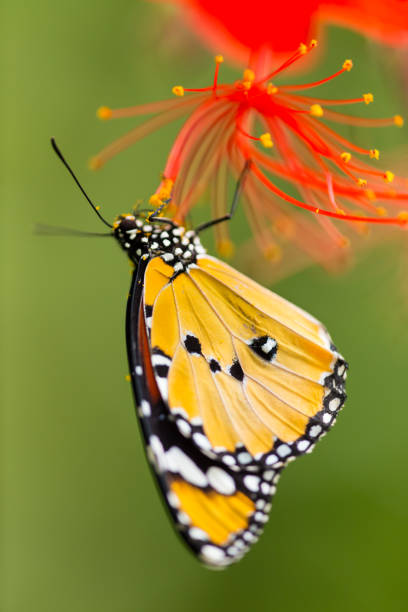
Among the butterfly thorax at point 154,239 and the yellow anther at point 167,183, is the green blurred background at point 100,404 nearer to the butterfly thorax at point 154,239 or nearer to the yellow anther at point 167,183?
the butterfly thorax at point 154,239

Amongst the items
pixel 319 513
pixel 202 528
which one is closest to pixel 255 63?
pixel 202 528

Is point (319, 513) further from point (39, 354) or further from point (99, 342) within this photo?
point (39, 354)

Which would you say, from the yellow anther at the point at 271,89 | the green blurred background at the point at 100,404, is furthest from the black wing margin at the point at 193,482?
the green blurred background at the point at 100,404

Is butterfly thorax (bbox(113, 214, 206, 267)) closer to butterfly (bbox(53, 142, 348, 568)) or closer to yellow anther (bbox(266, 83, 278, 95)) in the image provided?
butterfly (bbox(53, 142, 348, 568))

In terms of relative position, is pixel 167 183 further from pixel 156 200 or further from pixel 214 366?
pixel 214 366

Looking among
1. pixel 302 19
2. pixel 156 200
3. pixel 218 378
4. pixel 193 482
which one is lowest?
pixel 193 482

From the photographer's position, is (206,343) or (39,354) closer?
(206,343)

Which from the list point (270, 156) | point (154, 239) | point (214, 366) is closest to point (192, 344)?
point (214, 366)
